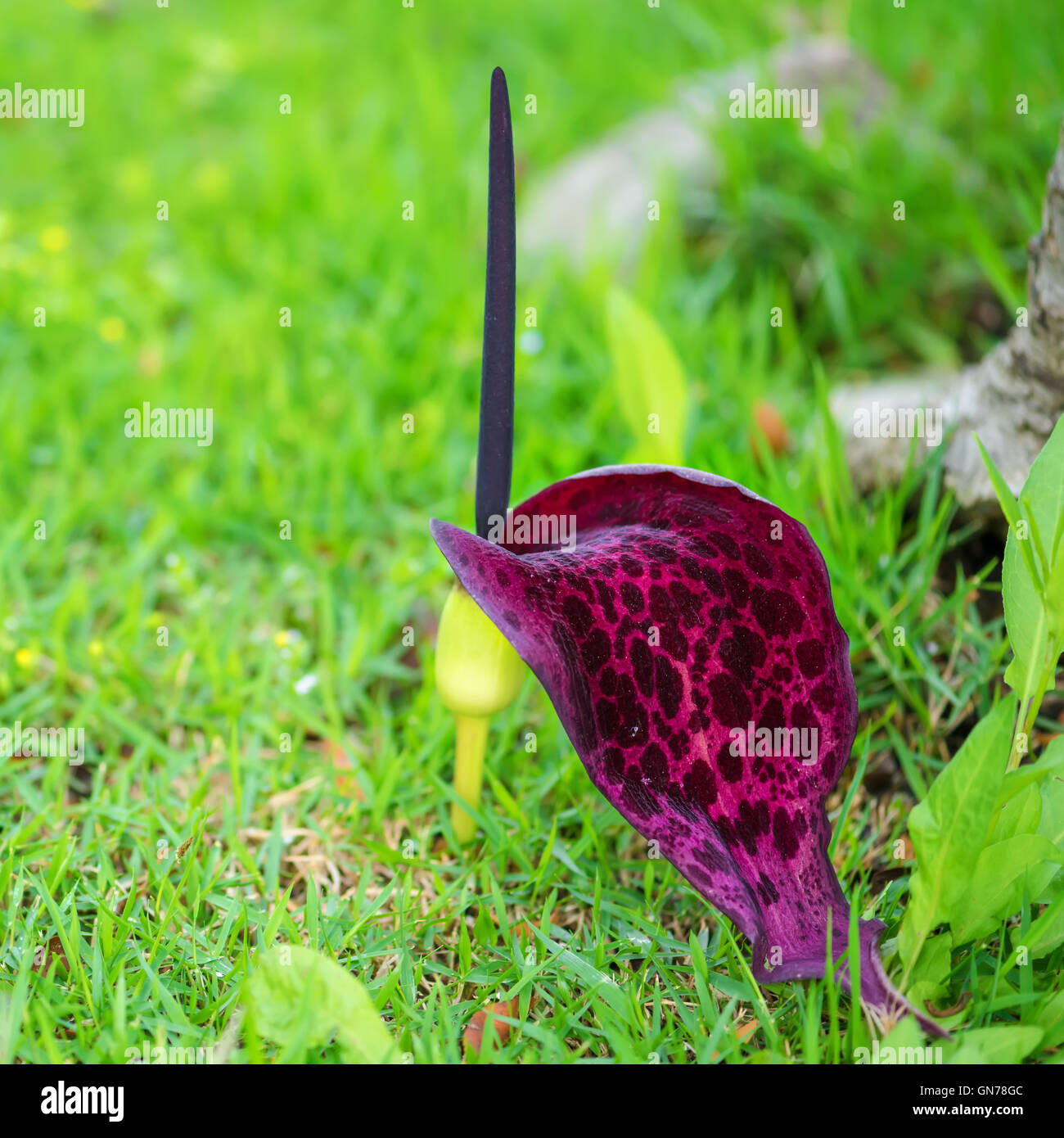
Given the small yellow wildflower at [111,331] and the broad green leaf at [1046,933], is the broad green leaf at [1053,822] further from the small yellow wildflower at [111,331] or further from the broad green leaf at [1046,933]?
the small yellow wildflower at [111,331]

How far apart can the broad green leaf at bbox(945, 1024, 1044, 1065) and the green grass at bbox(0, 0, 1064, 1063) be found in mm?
80

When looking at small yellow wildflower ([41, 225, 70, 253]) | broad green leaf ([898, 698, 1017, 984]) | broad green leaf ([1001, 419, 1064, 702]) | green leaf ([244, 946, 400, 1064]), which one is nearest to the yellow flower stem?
green leaf ([244, 946, 400, 1064])

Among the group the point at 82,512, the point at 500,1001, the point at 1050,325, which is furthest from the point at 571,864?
the point at 82,512

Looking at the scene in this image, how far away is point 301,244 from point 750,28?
1.82 meters

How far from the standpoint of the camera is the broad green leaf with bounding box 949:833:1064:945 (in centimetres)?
120

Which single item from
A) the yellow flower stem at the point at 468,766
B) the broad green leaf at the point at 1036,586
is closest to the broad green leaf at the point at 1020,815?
the broad green leaf at the point at 1036,586

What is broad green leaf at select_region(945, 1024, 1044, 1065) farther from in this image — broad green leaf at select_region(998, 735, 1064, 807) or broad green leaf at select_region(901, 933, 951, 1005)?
broad green leaf at select_region(998, 735, 1064, 807)

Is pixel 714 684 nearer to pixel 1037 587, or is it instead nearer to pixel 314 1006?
pixel 1037 587

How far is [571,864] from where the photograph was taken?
1499 millimetres

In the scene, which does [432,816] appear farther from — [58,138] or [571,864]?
[58,138]

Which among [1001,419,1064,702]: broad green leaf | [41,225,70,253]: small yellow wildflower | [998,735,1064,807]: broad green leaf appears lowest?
[998,735,1064,807]: broad green leaf

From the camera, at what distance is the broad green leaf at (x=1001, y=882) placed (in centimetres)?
120

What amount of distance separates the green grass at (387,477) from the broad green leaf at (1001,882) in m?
0.08

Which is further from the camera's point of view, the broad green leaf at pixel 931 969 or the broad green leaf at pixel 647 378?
the broad green leaf at pixel 647 378
